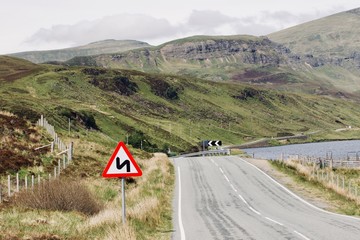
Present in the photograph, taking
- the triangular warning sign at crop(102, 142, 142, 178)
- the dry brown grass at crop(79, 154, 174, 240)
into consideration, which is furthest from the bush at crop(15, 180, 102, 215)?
the triangular warning sign at crop(102, 142, 142, 178)

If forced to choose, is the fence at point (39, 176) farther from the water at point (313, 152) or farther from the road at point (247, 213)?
the water at point (313, 152)

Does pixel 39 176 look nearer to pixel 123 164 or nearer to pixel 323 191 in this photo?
pixel 123 164

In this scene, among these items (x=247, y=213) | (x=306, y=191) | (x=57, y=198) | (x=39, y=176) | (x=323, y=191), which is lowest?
(x=306, y=191)

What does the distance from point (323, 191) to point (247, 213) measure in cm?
1126

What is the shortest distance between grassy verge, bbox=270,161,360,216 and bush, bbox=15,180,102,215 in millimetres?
12650

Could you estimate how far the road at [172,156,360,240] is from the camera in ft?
51.7

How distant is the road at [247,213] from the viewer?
51.7 ft

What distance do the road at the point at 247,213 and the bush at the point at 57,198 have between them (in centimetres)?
394

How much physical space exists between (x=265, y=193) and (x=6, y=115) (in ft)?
81.2

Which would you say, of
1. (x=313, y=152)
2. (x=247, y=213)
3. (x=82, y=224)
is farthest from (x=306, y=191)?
(x=313, y=152)

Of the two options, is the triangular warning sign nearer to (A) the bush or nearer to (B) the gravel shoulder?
(A) the bush

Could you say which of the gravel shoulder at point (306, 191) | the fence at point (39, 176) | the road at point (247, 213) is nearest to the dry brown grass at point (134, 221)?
the road at point (247, 213)

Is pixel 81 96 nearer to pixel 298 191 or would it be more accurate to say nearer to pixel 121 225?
pixel 298 191

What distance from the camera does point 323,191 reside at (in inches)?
1248
